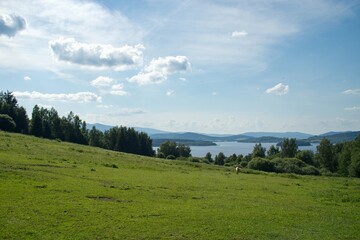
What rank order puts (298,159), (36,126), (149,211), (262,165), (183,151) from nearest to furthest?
(149,211), (262,165), (298,159), (36,126), (183,151)

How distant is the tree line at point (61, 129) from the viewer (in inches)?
4322

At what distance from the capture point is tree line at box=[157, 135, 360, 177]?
88656mm

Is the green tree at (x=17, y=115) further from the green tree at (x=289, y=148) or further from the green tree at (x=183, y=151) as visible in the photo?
the green tree at (x=289, y=148)

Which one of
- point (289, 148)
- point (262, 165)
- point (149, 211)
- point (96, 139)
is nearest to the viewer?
point (149, 211)

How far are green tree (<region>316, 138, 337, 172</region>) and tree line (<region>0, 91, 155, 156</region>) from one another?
67.4m

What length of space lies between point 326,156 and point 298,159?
1111 inches

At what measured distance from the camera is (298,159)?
4205 inches

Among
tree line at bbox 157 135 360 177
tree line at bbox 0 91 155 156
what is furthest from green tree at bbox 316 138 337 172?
tree line at bbox 0 91 155 156

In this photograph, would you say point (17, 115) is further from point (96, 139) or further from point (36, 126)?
point (96, 139)

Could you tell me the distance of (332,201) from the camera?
31391 millimetres

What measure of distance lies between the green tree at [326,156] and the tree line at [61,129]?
67449 mm

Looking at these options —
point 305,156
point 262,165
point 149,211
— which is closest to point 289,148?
point 305,156

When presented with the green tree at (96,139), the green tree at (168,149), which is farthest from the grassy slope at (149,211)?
the green tree at (168,149)

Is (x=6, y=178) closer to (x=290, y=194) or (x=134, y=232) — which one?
(x=134, y=232)
